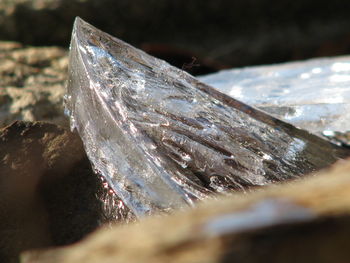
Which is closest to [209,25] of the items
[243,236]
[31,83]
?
[31,83]

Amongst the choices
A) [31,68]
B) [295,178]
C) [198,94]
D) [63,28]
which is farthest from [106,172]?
[63,28]

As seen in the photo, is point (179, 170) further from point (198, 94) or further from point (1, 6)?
point (1, 6)

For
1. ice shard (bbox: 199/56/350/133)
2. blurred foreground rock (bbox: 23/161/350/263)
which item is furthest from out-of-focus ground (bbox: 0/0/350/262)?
ice shard (bbox: 199/56/350/133)

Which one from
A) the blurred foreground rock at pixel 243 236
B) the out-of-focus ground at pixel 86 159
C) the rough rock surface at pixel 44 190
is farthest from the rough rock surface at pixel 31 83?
the blurred foreground rock at pixel 243 236

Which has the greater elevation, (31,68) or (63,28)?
(63,28)

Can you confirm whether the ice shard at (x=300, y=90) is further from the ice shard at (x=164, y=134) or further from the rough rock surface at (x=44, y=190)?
the rough rock surface at (x=44, y=190)

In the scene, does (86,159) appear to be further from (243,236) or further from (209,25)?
(209,25)
